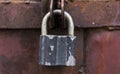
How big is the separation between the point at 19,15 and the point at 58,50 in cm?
21

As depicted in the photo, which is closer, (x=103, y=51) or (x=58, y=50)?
(x=58, y=50)

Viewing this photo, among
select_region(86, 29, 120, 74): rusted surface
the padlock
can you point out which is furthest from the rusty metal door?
the padlock

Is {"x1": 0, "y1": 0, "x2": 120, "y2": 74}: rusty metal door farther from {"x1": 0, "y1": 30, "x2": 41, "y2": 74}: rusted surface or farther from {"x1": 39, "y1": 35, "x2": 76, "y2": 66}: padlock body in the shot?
{"x1": 39, "y1": 35, "x2": 76, "y2": 66}: padlock body

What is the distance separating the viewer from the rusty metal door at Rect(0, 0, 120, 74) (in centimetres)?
103

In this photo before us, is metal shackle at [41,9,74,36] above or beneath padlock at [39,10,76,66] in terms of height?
above

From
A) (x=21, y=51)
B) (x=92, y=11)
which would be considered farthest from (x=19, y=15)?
(x=92, y=11)

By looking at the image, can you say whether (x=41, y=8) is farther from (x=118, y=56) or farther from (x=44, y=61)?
(x=118, y=56)

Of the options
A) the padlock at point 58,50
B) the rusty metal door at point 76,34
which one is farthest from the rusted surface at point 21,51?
the padlock at point 58,50

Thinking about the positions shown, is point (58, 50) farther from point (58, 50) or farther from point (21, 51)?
point (21, 51)

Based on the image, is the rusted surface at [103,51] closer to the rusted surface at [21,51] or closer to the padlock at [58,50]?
the rusted surface at [21,51]

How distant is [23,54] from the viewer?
41.9 inches

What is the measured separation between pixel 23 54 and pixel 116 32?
0.31 m

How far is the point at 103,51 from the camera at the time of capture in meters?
1.05

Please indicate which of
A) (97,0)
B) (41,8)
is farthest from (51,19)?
(97,0)
